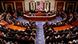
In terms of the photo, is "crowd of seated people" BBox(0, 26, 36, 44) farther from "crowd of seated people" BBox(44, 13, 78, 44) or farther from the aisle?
"crowd of seated people" BBox(44, 13, 78, 44)

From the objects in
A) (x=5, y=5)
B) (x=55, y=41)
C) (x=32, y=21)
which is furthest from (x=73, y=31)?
(x=5, y=5)

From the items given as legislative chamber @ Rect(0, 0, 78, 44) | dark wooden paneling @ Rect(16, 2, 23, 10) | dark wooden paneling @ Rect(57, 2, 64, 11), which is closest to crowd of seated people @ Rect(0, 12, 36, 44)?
legislative chamber @ Rect(0, 0, 78, 44)

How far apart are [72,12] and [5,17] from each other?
9.99 meters

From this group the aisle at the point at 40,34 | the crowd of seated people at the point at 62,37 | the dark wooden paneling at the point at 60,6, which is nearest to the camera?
the crowd of seated people at the point at 62,37

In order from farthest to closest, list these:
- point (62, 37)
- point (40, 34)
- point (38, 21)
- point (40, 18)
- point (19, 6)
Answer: point (19, 6) → point (40, 18) → point (38, 21) → point (40, 34) → point (62, 37)

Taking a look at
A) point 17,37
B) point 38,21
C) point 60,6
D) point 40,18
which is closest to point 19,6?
point 40,18

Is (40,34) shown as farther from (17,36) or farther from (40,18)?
(40,18)

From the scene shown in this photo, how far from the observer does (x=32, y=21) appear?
2720 centimetres

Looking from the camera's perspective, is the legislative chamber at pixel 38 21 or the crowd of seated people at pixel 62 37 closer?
the crowd of seated people at pixel 62 37

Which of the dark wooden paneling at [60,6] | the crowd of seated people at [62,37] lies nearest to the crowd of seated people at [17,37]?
the crowd of seated people at [62,37]

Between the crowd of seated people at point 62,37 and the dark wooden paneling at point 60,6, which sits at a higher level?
the dark wooden paneling at point 60,6

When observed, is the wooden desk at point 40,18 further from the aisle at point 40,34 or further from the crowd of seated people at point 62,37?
the crowd of seated people at point 62,37

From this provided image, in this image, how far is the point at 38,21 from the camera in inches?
1070

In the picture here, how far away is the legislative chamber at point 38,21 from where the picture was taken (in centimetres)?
2033
